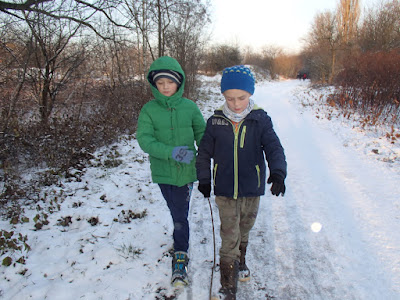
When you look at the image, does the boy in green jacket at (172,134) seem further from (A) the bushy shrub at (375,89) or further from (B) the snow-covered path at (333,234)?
(A) the bushy shrub at (375,89)

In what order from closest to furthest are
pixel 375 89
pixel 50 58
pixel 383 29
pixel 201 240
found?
pixel 201 240
pixel 50 58
pixel 375 89
pixel 383 29

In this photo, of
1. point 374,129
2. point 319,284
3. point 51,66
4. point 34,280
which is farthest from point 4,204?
point 374,129

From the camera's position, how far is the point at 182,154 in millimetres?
1990

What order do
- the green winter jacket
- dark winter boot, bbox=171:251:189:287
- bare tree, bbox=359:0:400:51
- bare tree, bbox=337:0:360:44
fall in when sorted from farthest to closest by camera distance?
bare tree, bbox=337:0:360:44
bare tree, bbox=359:0:400:51
dark winter boot, bbox=171:251:189:287
the green winter jacket

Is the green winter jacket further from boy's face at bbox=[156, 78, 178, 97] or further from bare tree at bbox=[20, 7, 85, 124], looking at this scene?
bare tree at bbox=[20, 7, 85, 124]

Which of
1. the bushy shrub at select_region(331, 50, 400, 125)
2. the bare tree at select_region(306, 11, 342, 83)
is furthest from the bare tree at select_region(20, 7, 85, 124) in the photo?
the bare tree at select_region(306, 11, 342, 83)

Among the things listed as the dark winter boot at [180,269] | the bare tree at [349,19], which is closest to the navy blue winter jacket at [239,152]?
the dark winter boot at [180,269]

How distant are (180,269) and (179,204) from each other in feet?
1.92

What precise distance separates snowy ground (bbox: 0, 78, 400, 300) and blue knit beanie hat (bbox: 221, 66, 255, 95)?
169cm

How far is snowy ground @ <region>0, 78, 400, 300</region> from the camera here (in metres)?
2.19

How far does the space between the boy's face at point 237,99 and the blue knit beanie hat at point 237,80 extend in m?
0.03

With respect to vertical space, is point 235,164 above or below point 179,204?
above


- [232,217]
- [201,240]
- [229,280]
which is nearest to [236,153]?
[232,217]

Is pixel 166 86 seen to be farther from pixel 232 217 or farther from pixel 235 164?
pixel 232 217
